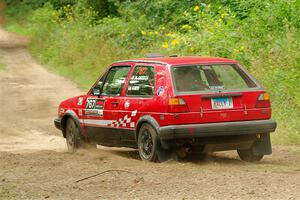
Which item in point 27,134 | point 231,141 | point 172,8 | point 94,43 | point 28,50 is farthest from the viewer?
point 28,50

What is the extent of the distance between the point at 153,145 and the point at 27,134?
219 inches

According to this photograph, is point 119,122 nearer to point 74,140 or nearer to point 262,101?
point 74,140

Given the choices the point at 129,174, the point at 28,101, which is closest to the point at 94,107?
the point at 129,174

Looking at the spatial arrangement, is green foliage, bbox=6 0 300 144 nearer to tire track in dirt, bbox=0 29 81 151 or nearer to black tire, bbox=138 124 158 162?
tire track in dirt, bbox=0 29 81 151

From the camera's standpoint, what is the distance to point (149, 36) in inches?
957

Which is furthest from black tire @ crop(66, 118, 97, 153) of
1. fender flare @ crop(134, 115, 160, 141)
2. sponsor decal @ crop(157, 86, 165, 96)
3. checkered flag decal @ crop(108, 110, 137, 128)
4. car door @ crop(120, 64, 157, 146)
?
sponsor decal @ crop(157, 86, 165, 96)

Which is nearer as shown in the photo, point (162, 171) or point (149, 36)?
point (162, 171)

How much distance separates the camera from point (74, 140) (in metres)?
12.6

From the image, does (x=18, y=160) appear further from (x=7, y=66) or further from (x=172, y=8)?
(x=7, y=66)

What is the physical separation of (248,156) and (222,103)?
1142 millimetres

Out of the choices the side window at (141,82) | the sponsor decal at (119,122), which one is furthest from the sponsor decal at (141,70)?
the sponsor decal at (119,122)

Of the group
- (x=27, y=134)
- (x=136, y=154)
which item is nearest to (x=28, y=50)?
(x=27, y=134)

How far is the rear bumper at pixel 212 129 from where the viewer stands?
10000 mm

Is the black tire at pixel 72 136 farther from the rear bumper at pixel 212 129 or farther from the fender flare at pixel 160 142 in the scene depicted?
the rear bumper at pixel 212 129
